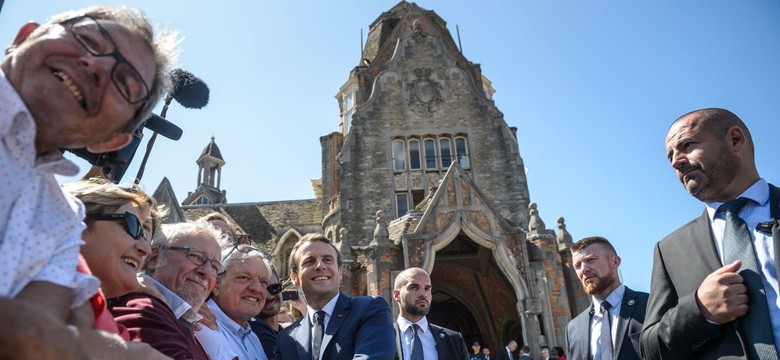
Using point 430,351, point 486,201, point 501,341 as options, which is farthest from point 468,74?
point 430,351

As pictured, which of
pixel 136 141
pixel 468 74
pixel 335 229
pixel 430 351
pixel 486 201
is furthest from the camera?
pixel 468 74

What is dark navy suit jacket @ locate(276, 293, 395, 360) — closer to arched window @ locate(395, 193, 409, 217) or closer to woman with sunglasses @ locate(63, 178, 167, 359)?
woman with sunglasses @ locate(63, 178, 167, 359)

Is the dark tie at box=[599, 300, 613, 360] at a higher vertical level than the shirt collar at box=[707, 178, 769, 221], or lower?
lower

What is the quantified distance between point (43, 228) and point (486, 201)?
14.3 m

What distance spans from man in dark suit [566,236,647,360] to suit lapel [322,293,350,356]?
219 centimetres

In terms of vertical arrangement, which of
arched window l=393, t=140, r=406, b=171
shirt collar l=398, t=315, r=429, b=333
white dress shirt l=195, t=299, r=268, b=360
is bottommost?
shirt collar l=398, t=315, r=429, b=333

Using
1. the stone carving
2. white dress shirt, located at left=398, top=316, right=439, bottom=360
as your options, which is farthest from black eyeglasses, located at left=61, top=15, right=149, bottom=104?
the stone carving

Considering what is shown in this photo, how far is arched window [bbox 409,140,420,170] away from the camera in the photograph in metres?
20.2

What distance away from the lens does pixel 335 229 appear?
19.4 m

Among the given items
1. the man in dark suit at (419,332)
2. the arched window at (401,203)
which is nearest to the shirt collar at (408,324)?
the man in dark suit at (419,332)

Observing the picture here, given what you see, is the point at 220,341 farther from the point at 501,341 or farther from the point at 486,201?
the point at 501,341

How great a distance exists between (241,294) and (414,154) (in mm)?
16954

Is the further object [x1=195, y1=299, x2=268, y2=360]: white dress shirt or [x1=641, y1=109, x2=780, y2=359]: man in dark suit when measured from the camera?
[x1=195, y1=299, x2=268, y2=360]: white dress shirt

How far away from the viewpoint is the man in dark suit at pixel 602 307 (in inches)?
160
